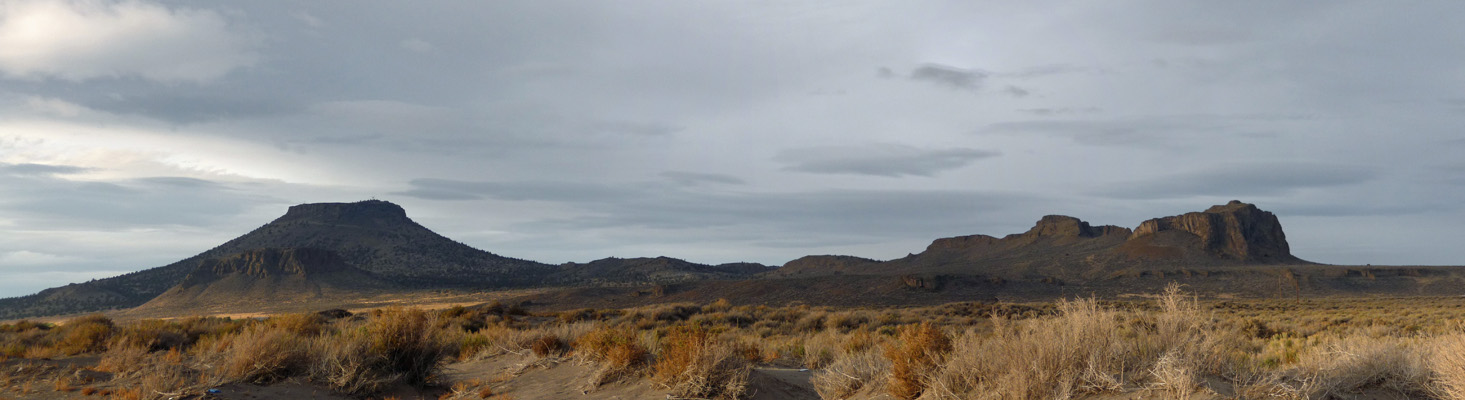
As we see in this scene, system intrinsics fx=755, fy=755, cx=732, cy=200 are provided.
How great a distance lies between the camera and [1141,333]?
26.4 feet

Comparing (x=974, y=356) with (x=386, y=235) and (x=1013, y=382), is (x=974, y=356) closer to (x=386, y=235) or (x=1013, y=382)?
(x=1013, y=382)

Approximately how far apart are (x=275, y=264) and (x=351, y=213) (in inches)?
1462

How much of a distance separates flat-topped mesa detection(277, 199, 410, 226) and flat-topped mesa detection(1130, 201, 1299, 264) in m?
107

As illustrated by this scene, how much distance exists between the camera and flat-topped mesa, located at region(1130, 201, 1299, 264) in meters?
94.1

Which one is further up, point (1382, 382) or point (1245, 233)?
point (1245, 233)

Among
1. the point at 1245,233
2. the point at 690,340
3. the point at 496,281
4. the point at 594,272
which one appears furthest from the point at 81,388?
the point at 1245,233

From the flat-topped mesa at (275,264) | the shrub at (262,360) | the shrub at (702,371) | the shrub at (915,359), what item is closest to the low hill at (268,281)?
the flat-topped mesa at (275,264)

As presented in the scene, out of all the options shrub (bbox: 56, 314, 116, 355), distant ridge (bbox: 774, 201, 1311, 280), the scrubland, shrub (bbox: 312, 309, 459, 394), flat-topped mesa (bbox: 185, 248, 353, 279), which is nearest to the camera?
the scrubland

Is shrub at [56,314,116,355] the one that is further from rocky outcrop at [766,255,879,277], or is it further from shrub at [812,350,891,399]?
rocky outcrop at [766,255,879,277]

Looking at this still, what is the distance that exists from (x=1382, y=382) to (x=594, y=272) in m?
96.2

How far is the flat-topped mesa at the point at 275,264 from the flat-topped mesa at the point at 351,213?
29859 mm

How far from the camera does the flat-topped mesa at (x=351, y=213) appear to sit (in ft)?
375

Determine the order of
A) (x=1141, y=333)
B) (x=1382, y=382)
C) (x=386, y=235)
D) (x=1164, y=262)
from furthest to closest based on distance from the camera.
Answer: (x=386, y=235), (x=1164, y=262), (x=1141, y=333), (x=1382, y=382)

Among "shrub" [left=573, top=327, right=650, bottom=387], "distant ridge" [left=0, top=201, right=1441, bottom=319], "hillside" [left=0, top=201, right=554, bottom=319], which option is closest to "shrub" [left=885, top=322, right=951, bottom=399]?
"shrub" [left=573, top=327, right=650, bottom=387]
